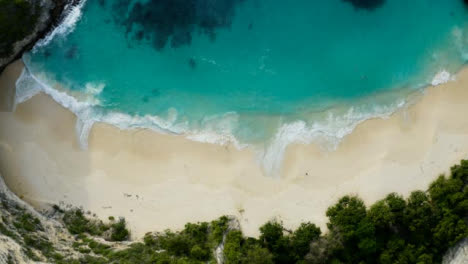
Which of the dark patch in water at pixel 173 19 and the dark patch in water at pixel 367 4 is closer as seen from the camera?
the dark patch in water at pixel 367 4

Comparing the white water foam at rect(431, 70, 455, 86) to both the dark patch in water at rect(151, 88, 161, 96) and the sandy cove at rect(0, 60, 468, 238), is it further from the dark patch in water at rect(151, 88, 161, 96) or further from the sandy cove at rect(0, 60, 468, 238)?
the dark patch in water at rect(151, 88, 161, 96)

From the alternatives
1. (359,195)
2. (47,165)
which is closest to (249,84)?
(359,195)

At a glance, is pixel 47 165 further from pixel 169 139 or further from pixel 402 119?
pixel 402 119

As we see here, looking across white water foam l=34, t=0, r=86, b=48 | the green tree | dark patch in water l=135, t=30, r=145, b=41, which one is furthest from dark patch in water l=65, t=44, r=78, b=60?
the green tree

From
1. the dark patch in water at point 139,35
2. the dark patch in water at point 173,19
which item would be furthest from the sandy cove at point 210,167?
the dark patch in water at point 173,19

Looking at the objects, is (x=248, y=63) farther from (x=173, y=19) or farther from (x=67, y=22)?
(x=67, y=22)

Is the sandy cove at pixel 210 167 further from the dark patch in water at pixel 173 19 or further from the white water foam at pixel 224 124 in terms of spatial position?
the dark patch in water at pixel 173 19
